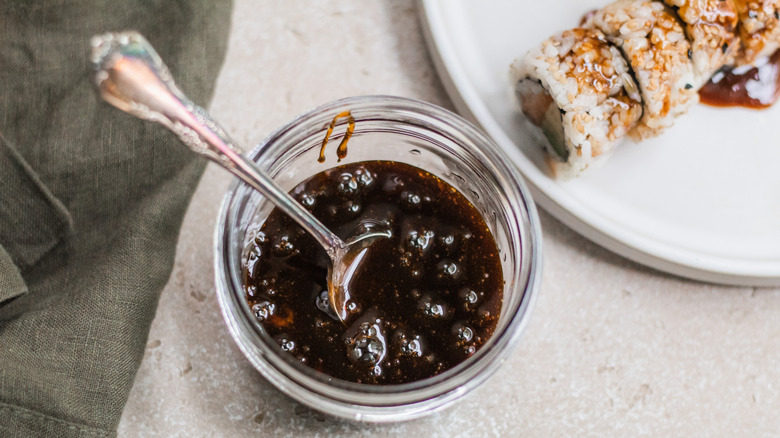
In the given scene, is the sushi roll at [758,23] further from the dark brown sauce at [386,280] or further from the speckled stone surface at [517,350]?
the dark brown sauce at [386,280]

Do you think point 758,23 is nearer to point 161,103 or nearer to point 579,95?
point 579,95

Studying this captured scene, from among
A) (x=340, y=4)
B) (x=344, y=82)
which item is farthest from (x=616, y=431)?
(x=340, y=4)

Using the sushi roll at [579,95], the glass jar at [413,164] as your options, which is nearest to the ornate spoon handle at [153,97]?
the glass jar at [413,164]

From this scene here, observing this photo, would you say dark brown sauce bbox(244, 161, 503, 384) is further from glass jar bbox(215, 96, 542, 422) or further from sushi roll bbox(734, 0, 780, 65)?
sushi roll bbox(734, 0, 780, 65)

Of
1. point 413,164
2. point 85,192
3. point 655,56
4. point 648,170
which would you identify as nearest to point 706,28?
point 655,56

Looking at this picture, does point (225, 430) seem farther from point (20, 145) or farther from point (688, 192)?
point (688, 192)
